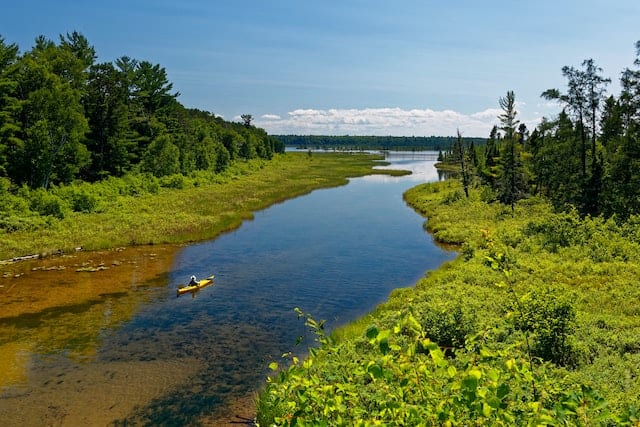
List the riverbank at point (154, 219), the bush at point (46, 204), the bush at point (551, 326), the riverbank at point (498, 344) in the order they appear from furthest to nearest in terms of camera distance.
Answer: the bush at point (46, 204) < the riverbank at point (154, 219) < the bush at point (551, 326) < the riverbank at point (498, 344)

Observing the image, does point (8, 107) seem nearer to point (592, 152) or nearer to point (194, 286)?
point (194, 286)

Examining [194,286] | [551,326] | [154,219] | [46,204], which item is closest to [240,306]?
[194,286]

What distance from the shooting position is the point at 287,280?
28859 millimetres

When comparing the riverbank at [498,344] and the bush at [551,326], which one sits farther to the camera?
the bush at [551,326]

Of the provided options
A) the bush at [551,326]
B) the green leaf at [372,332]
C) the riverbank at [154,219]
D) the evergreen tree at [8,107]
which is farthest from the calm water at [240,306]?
the evergreen tree at [8,107]

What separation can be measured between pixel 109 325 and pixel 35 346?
311cm

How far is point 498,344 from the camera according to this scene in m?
14.6

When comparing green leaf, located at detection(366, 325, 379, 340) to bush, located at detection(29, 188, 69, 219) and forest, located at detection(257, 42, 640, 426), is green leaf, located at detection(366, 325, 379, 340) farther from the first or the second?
bush, located at detection(29, 188, 69, 219)

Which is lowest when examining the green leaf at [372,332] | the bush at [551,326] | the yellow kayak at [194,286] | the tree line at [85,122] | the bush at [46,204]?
the yellow kayak at [194,286]

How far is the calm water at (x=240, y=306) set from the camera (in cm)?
1628

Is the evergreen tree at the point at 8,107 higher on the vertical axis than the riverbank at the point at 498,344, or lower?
higher

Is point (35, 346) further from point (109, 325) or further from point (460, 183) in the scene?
point (460, 183)

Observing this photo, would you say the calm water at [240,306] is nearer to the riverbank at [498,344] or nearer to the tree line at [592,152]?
the riverbank at [498,344]

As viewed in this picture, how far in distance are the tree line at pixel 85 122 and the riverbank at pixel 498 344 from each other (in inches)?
1513
